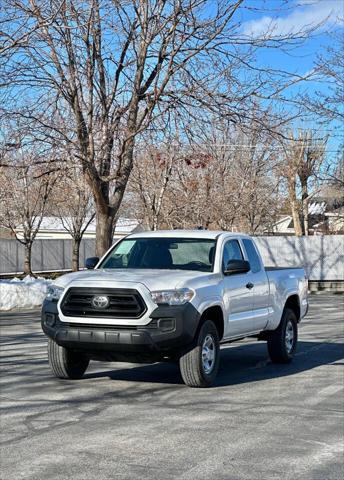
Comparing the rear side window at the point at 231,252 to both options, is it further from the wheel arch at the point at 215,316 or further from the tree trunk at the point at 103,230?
the tree trunk at the point at 103,230

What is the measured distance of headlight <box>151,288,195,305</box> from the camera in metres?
8.80

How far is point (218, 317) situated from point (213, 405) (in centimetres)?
159

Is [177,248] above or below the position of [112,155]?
below

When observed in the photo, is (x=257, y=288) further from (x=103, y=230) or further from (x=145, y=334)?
(x=103, y=230)

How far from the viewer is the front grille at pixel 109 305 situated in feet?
28.7

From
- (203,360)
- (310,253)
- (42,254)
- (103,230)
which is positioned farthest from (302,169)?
(203,360)

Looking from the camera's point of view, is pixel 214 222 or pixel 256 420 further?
pixel 214 222

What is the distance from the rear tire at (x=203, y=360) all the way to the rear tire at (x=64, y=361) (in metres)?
1.42

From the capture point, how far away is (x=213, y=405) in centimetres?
841

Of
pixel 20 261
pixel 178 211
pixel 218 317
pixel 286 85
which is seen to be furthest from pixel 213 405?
pixel 20 261

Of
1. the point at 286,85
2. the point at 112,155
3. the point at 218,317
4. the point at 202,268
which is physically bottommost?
the point at 218,317

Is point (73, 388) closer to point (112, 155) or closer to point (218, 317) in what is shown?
point (218, 317)

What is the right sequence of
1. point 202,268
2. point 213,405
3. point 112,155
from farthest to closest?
1. point 112,155
2. point 202,268
3. point 213,405

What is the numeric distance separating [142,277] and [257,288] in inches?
91.3
